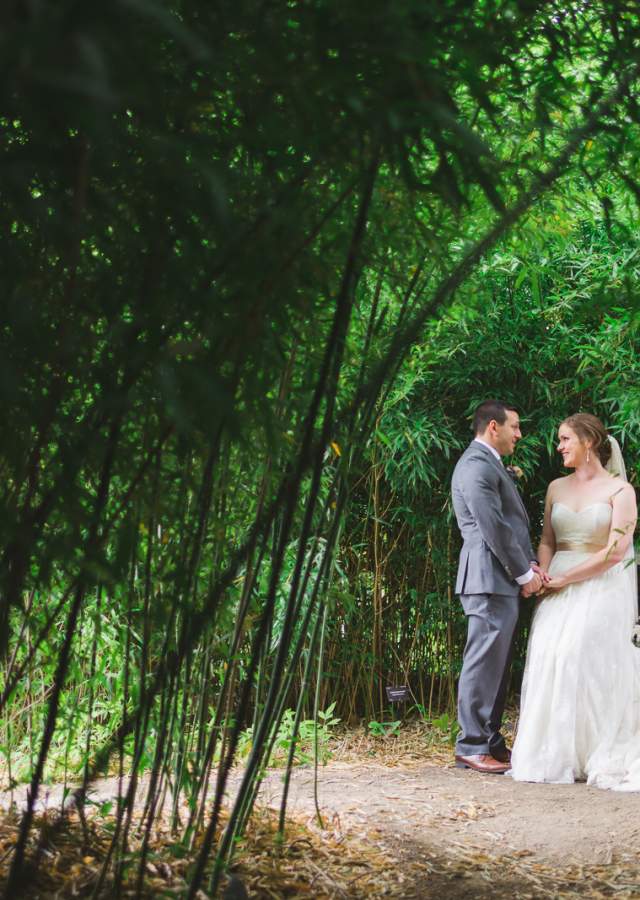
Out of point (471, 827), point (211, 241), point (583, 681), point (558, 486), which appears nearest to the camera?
point (211, 241)

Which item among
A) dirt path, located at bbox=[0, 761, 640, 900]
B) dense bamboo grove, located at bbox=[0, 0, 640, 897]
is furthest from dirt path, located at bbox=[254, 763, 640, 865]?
dense bamboo grove, located at bbox=[0, 0, 640, 897]

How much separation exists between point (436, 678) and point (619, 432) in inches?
65.8

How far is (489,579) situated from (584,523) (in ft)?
1.74

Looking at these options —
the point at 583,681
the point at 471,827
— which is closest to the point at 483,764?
the point at 583,681

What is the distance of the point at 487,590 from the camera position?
438 cm

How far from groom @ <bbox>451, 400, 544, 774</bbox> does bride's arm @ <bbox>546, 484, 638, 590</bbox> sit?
0.18 meters

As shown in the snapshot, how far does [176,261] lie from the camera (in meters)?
1.58

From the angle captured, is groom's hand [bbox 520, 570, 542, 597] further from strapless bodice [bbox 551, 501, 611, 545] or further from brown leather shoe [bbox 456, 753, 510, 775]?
brown leather shoe [bbox 456, 753, 510, 775]

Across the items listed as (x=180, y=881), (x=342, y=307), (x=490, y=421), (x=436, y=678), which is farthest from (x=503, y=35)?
(x=436, y=678)

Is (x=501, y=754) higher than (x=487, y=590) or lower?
lower

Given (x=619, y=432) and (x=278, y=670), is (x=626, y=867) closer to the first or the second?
(x=278, y=670)

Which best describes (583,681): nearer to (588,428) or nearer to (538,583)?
(538,583)

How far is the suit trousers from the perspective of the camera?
14.4 feet

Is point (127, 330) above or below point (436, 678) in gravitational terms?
above
